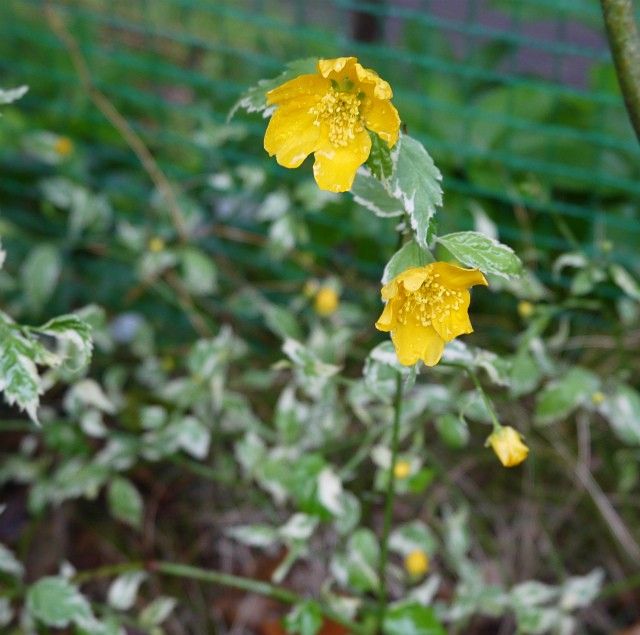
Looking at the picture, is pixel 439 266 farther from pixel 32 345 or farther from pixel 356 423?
pixel 356 423

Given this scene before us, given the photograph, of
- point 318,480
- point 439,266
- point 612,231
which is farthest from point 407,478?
point 612,231

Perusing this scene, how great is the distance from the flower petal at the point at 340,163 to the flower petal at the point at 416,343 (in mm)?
149

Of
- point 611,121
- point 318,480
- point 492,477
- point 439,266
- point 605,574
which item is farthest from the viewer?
point 611,121

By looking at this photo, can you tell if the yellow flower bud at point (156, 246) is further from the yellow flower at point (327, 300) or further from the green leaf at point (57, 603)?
the green leaf at point (57, 603)

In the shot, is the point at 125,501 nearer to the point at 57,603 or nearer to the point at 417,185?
the point at 57,603

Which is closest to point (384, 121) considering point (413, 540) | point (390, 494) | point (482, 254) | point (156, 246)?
point (482, 254)

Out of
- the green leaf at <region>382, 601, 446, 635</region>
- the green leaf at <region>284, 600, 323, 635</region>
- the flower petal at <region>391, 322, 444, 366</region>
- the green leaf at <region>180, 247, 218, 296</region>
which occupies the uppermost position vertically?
the flower petal at <region>391, 322, 444, 366</region>

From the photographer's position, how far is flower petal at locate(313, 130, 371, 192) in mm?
995

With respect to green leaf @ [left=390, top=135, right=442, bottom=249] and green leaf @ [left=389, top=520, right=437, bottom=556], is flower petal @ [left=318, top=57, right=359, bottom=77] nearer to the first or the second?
green leaf @ [left=390, top=135, right=442, bottom=249]

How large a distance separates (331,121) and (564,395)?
0.68m

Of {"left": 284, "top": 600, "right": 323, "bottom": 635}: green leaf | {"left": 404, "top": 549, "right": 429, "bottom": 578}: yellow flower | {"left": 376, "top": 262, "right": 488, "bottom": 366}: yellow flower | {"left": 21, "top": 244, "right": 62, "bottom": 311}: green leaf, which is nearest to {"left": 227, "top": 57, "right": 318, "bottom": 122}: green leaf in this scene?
{"left": 376, "top": 262, "right": 488, "bottom": 366}: yellow flower

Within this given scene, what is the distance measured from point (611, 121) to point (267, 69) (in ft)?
2.32

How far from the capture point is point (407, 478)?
155cm

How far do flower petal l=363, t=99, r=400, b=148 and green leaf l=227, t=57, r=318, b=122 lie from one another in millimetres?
81
